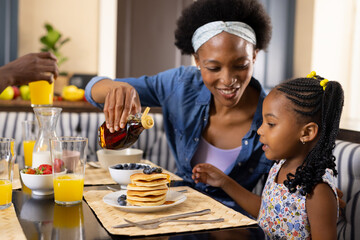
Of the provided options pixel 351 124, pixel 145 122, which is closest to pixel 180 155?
pixel 145 122

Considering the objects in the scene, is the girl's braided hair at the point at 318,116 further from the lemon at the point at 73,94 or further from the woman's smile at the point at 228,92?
the lemon at the point at 73,94

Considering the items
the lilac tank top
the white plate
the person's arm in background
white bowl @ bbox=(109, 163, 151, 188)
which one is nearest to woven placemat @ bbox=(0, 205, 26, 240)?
the white plate

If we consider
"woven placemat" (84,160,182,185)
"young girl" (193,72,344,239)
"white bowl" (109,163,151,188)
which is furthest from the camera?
"woven placemat" (84,160,182,185)

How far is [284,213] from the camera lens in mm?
1283

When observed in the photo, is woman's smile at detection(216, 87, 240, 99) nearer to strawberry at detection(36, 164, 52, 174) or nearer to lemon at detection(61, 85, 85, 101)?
strawberry at detection(36, 164, 52, 174)

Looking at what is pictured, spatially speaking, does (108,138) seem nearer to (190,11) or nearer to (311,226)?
(311,226)

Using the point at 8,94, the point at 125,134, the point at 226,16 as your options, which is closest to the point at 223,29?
the point at 226,16

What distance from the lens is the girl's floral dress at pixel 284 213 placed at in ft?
4.05

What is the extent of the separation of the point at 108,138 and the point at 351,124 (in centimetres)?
403

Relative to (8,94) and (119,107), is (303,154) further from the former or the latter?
(8,94)

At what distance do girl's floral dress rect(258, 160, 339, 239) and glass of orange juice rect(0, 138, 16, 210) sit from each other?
72 cm

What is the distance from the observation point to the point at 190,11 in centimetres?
185

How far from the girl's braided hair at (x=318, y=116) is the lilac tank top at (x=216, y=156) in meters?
0.49

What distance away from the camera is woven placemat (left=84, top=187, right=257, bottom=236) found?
91 centimetres
